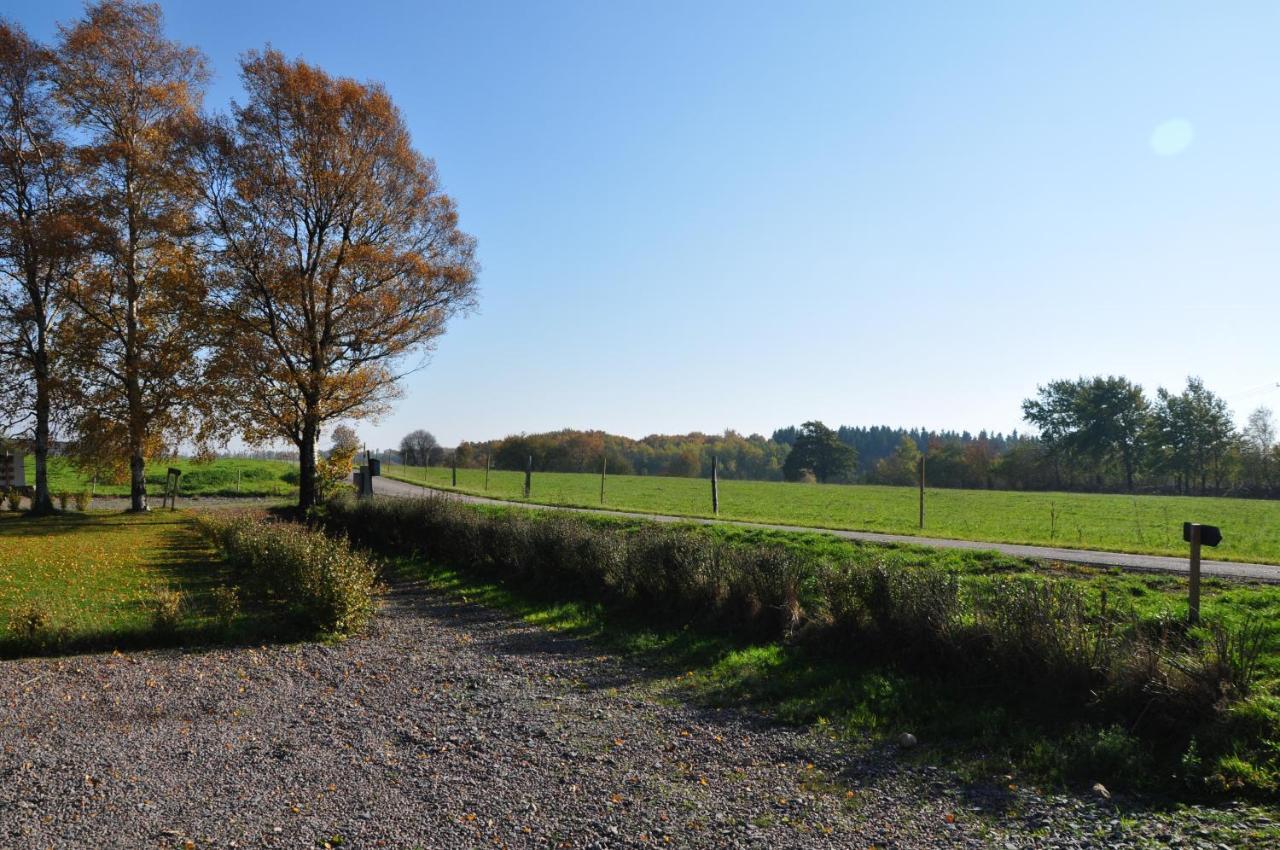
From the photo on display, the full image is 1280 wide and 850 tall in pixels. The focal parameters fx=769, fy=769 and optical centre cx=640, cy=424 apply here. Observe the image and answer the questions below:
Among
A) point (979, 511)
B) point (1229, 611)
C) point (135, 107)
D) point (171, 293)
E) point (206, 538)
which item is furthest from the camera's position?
point (979, 511)

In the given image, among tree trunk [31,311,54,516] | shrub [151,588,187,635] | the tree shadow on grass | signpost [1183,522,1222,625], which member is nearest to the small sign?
signpost [1183,522,1222,625]

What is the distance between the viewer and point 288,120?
21.6 metres

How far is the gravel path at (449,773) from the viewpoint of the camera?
4.48 m

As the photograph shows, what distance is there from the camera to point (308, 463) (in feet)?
77.6

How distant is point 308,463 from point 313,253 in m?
6.34

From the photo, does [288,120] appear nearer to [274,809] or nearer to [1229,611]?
[274,809]

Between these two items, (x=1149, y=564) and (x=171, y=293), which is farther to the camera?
(x=171, y=293)

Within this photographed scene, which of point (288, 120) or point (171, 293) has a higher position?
point (288, 120)

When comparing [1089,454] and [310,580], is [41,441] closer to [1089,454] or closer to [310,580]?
[310,580]

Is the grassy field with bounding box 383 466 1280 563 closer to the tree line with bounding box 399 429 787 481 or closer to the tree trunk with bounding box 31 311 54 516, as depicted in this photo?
the tree trunk with bounding box 31 311 54 516

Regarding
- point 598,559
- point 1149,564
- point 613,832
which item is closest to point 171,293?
point 598,559

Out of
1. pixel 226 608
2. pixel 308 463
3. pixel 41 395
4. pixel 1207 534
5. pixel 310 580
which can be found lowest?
pixel 226 608

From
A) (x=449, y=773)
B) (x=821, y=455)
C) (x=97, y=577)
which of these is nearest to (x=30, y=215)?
(x=97, y=577)

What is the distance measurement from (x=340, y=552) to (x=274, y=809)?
6.78 m
